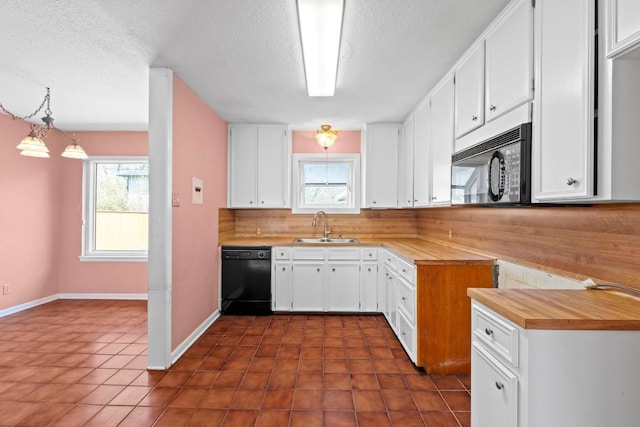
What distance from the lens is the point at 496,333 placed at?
139cm

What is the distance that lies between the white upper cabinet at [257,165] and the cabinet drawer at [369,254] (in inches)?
47.4

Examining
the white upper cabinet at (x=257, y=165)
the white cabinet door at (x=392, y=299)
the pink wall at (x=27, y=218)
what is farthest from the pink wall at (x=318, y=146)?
the pink wall at (x=27, y=218)

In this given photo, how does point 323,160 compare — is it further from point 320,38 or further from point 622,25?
point 622,25

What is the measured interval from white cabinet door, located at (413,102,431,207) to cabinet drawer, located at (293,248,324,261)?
1262 mm

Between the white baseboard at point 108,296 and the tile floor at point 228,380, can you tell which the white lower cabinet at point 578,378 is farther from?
the white baseboard at point 108,296

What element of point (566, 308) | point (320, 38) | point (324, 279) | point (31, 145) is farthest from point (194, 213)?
point (566, 308)

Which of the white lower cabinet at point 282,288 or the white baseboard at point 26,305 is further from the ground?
the white lower cabinet at point 282,288

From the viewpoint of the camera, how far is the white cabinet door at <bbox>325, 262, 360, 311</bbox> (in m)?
3.95

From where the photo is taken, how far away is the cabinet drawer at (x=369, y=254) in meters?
3.93

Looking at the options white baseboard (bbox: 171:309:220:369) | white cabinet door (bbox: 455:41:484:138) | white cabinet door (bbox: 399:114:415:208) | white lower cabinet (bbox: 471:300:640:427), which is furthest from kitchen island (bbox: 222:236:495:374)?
white baseboard (bbox: 171:309:220:369)

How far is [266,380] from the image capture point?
2.43m

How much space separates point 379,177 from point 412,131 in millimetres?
771

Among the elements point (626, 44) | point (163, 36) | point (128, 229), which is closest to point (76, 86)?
point (163, 36)

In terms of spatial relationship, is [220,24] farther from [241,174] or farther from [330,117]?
[241,174]
